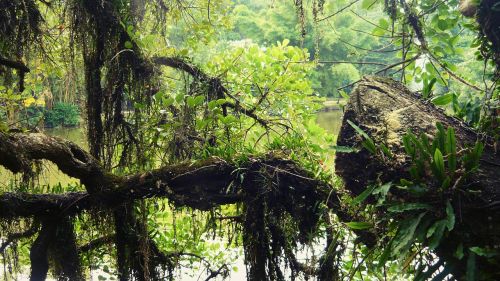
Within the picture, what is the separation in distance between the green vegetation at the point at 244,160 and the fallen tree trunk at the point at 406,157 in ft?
0.04

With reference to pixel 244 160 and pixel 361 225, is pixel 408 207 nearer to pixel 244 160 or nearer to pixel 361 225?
pixel 361 225

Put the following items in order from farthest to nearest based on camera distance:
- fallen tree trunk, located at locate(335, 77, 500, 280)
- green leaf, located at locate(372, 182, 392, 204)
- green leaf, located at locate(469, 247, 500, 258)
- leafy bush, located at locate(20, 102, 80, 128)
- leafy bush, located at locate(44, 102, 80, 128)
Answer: leafy bush, located at locate(44, 102, 80, 128) < leafy bush, located at locate(20, 102, 80, 128) < green leaf, located at locate(372, 182, 392, 204) < fallen tree trunk, located at locate(335, 77, 500, 280) < green leaf, located at locate(469, 247, 500, 258)

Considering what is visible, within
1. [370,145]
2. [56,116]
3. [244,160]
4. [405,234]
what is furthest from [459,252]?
[56,116]

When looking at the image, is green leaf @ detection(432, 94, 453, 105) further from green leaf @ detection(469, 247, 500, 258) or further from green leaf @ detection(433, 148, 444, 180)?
green leaf @ detection(469, 247, 500, 258)

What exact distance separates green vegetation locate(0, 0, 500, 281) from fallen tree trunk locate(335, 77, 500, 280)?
0.5 inches

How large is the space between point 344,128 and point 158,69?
2063 mm

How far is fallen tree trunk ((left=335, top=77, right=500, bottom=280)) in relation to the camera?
1476mm

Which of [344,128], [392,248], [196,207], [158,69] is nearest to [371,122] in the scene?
[344,128]

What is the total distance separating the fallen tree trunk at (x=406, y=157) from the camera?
1.48 metres

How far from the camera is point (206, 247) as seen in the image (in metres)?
4.11

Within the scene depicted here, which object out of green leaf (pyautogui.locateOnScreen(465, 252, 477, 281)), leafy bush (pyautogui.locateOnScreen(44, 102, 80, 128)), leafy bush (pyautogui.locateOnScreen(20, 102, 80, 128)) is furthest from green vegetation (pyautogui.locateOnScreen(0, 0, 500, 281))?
leafy bush (pyautogui.locateOnScreen(44, 102, 80, 128))

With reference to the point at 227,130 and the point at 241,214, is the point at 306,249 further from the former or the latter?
the point at 227,130

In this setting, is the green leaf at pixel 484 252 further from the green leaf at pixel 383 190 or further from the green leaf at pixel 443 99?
the green leaf at pixel 443 99

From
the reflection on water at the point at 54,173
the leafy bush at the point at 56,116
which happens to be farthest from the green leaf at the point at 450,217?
the leafy bush at the point at 56,116
